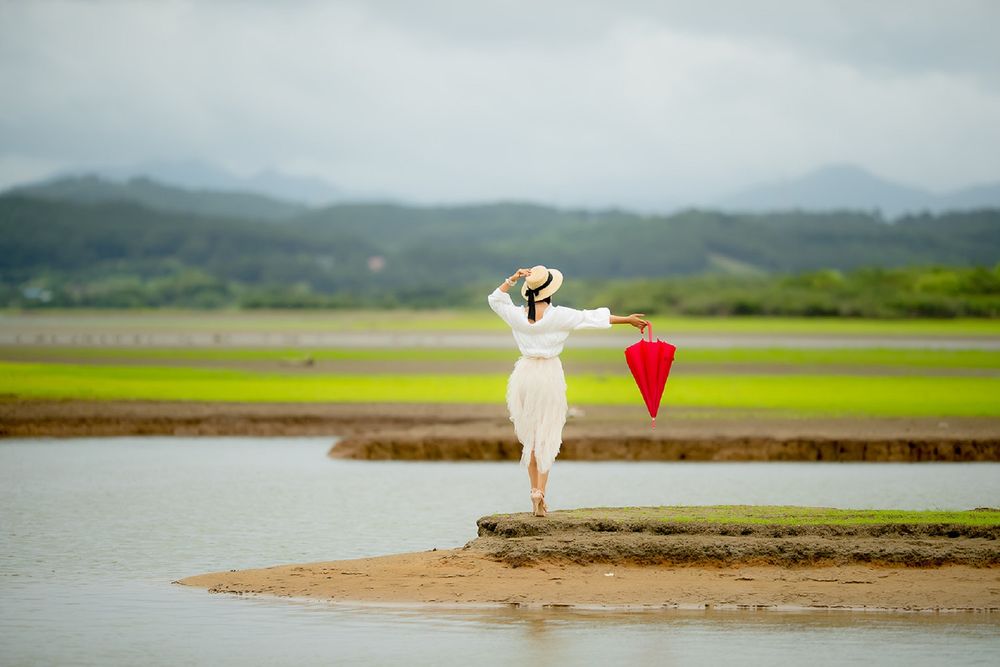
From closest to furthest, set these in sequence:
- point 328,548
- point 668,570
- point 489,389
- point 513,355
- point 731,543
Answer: point 668,570 < point 731,543 < point 328,548 < point 489,389 < point 513,355

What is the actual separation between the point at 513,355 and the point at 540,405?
42.6 meters

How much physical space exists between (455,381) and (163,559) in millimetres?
27028

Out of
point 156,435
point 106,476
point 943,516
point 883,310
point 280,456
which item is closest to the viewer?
point 943,516

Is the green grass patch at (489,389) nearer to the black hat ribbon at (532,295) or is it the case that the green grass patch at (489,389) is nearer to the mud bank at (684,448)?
the mud bank at (684,448)

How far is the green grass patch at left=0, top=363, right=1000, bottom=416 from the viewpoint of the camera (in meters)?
34.2

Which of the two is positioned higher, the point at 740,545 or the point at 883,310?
the point at 883,310

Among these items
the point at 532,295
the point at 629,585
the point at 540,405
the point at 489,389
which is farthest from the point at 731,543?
the point at 489,389

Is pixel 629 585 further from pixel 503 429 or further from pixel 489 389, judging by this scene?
pixel 489 389

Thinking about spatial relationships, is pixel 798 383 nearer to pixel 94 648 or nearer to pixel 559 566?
pixel 559 566

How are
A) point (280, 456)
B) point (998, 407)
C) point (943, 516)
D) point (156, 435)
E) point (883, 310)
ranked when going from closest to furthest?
1. point (943, 516)
2. point (280, 456)
3. point (156, 435)
4. point (998, 407)
5. point (883, 310)

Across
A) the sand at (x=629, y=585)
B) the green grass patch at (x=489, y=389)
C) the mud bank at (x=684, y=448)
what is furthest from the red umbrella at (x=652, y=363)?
the green grass patch at (x=489, y=389)

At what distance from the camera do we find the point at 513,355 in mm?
56344

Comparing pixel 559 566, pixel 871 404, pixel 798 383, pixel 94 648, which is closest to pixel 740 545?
pixel 559 566

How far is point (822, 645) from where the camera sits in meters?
10.7
